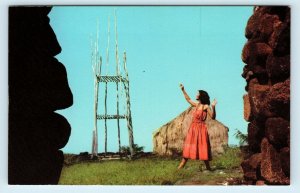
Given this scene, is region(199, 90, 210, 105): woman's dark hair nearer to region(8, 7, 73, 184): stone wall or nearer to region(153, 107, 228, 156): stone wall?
region(153, 107, 228, 156): stone wall

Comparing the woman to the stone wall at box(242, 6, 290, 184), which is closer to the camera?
the stone wall at box(242, 6, 290, 184)

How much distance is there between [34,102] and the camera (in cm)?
1241

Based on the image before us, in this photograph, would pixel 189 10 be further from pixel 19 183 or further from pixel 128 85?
pixel 19 183

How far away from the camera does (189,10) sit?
12.3 meters

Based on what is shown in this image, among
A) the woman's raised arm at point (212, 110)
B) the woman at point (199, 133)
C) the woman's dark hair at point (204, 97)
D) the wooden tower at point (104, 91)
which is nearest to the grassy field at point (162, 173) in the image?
the woman at point (199, 133)

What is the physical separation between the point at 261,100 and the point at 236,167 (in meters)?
0.69

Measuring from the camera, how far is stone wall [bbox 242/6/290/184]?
40.1ft

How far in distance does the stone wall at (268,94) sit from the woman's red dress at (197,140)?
15.5 inches

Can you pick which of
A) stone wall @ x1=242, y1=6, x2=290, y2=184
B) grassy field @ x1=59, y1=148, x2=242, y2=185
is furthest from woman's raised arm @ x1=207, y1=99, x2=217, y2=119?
grassy field @ x1=59, y1=148, x2=242, y2=185

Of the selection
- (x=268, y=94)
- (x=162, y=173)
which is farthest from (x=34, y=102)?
(x=268, y=94)

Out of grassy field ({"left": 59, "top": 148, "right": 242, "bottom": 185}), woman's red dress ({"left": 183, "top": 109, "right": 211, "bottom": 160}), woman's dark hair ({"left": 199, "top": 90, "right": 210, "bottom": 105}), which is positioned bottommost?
grassy field ({"left": 59, "top": 148, "right": 242, "bottom": 185})

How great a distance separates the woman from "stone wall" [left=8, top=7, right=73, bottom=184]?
1.13 m

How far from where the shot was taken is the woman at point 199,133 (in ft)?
40.7

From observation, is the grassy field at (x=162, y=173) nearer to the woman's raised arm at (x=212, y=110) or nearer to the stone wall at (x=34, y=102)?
the stone wall at (x=34, y=102)
